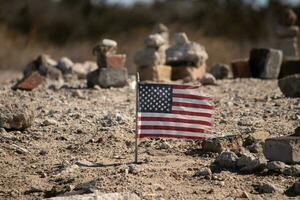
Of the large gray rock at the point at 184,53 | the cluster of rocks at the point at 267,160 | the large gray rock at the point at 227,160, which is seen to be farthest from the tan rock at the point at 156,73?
the large gray rock at the point at 227,160

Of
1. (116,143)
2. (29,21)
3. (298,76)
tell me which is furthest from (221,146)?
(29,21)

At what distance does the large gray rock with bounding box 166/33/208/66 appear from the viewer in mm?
20141

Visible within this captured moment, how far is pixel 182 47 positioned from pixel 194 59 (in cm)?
47

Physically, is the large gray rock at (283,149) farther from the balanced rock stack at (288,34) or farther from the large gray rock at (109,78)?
the balanced rock stack at (288,34)

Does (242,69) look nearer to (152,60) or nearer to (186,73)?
(186,73)

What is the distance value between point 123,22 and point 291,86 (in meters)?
31.9

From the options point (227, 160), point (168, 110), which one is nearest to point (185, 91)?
point (168, 110)

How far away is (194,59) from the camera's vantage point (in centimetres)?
2025

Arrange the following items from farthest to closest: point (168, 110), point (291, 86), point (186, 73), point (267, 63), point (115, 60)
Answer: point (186, 73)
point (267, 63)
point (115, 60)
point (291, 86)
point (168, 110)

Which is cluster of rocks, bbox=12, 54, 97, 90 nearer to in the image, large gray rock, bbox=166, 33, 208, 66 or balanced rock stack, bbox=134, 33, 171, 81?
balanced rock stack, bbox=134, 33, 171, 81

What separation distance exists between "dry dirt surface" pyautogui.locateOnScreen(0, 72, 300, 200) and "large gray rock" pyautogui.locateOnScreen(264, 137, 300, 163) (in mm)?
380

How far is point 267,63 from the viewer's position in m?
19.8

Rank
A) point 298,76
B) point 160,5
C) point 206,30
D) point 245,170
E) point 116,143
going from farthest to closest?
point 160,5
point 206,30
point 298,76
point 116,143
point 245,170

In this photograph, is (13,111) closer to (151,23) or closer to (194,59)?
(194,59)
